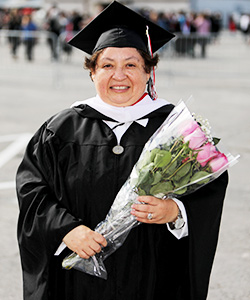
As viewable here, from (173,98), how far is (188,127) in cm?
970

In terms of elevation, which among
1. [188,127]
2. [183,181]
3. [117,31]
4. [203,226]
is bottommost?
[203,226]

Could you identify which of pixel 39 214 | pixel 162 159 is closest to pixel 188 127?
pixel 162 159

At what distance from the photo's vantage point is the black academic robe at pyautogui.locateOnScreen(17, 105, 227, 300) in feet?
8.35

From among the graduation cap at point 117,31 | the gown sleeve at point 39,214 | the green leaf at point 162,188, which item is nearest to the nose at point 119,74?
the graduation cap at point 117,31

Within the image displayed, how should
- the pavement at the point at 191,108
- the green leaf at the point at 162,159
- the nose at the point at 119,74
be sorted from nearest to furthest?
the green leaf at the point at 162,159, the nose at the point at 119,74, the pavement at the point at 191,108

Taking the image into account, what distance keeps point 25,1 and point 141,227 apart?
44706mm

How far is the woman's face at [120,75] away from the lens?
8.32ft

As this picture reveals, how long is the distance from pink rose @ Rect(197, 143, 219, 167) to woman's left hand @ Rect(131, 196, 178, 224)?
24 centimetres

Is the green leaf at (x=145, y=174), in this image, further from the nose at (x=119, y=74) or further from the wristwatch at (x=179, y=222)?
the nose at (x=119, y=74)

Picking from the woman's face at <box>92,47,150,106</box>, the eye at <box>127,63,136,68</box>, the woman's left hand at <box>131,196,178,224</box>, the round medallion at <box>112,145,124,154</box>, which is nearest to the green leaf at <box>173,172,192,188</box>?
the woman's left hand at <box>131,196,178,224</box>

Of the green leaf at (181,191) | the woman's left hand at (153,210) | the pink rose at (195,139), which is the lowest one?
the woman's left hand at (153,210)

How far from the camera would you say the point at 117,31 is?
2580 millimetres

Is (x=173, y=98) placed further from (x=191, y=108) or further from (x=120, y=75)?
(x=120, y=75)

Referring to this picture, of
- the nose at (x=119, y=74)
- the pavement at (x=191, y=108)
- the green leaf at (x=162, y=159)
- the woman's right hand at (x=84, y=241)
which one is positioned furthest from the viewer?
the pavement at (x=191, y=108)
